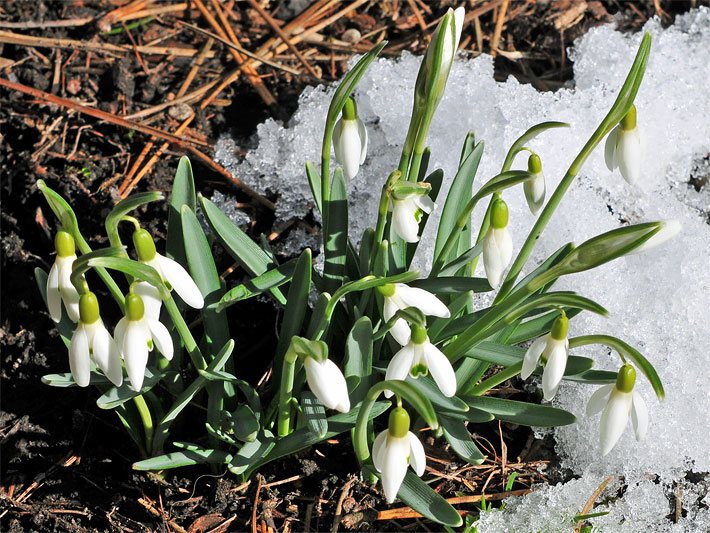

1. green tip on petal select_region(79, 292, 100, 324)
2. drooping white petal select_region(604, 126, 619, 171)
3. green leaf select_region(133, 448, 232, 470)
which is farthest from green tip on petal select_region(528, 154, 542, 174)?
green leaf select_region(133, 448, 232, 470)

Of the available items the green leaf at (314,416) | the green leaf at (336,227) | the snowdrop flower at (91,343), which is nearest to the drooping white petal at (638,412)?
the green leaf at (314,416)

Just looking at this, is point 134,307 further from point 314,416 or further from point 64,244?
point 314,416

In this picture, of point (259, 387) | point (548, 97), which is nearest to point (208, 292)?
point (259, 387)

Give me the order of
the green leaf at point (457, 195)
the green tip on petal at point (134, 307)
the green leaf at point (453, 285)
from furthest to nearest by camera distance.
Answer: the green leaf at point (457, 195) → the green leaf at point (453, 285) → the green tip on petal at point (134, 307)

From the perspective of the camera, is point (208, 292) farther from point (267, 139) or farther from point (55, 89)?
point (55, 89)

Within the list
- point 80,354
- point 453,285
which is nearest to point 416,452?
point 453,285

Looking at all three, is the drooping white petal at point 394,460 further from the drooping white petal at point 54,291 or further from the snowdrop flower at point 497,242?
the drooping white petal at point 54,291

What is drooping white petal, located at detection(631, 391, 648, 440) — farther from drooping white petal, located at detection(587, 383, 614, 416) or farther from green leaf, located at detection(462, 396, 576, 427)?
green leaf, located at detection(462, 396, 576, 427)
